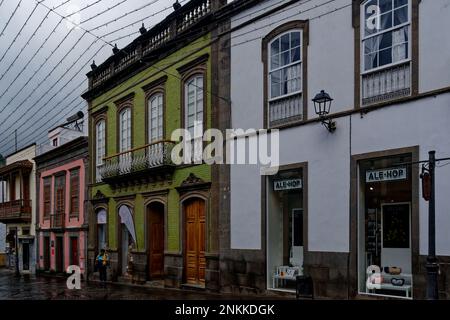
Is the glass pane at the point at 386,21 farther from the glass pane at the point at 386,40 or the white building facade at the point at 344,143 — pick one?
the glass pane at the point at 386,40

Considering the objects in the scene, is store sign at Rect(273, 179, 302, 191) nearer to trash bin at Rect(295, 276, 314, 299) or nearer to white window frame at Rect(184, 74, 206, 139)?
trash bin at Rect(295, 276, 314, 299)

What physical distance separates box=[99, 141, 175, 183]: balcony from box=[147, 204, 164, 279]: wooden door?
4.32 feet

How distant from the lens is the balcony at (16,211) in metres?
34.3

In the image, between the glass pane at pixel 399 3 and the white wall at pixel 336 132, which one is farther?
A: the glass pane at pixel 399 3

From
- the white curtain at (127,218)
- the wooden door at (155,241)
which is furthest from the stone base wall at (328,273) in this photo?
the white curtain at (127,218)

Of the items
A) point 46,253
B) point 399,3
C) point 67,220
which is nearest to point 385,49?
point 399,3

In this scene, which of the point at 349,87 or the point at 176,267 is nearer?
the point at 349,87

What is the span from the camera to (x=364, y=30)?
40.3 feet

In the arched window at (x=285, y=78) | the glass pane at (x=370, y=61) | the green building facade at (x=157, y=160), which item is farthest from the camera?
the green building facade at (x=157, y=160)

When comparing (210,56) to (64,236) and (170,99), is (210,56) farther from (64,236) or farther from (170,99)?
(64,236)

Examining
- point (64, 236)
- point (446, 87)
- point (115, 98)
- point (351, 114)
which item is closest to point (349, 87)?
point (351, 114)

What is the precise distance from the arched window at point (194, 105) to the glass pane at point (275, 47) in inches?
130
